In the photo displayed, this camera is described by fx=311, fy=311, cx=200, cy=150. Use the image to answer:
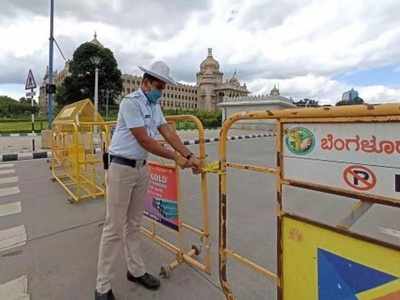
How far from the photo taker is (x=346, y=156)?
5.10 ft

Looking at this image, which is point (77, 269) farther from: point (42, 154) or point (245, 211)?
point (42, 154)

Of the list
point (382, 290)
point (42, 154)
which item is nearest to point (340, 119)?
point (382, 290)

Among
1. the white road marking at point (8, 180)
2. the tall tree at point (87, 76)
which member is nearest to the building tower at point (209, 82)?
the tall tree at point (87, 76)

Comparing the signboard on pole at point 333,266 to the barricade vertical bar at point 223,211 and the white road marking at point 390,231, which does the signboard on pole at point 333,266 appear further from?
the white road marking at point 390,231

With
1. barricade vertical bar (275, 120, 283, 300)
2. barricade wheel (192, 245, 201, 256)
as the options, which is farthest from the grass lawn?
barricade vertical bar (275, 120, 283, 300)

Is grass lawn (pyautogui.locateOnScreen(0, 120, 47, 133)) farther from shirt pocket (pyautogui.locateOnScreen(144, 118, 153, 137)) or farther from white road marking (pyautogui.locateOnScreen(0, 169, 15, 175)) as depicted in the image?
shirt pocket (pyautogui.locateOnScreen(144, 118, 153, 137))

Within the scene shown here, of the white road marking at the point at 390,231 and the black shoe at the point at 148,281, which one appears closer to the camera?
the black shoe at the point at 148,281

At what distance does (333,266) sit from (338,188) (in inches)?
16.7

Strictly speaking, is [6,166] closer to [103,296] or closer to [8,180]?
[8,180]

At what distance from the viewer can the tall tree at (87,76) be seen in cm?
4647

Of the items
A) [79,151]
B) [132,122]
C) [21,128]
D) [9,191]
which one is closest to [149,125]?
[132,122]

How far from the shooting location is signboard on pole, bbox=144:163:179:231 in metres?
3.21

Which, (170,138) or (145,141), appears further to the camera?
(170,138)

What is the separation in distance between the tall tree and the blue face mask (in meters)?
46.2
